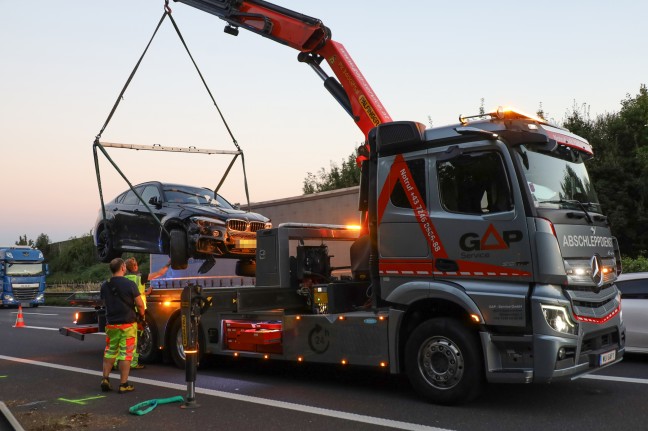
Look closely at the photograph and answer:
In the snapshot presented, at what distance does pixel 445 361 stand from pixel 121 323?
3.84 metres

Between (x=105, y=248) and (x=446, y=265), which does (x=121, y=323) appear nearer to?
(x=446, y=265)

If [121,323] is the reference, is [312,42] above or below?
above

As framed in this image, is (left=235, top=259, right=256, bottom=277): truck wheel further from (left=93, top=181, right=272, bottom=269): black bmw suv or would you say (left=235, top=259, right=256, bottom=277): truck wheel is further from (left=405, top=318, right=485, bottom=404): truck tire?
(left=405, top=318, right=485, bottom=404): truck tire

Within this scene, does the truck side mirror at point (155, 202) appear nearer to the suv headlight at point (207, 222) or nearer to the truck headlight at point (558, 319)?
the suv headlight at point (207, 222)

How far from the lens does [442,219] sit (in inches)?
254

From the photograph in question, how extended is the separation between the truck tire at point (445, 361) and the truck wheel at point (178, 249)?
4.52m

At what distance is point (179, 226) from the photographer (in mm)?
10180

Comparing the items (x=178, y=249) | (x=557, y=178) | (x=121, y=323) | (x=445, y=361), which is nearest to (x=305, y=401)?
(x=445, y=361)

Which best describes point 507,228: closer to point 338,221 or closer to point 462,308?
point 462,308

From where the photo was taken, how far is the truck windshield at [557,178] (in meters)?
6.10

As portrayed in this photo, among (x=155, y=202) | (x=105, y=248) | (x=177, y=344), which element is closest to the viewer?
(x=177, y=344)

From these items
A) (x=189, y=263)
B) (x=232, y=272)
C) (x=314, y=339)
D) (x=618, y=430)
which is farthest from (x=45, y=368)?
(x=618, y=430)

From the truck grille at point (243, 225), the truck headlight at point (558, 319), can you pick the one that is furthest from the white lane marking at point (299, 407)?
the truck grille at point (243, 225)

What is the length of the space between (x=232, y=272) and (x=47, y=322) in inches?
395
